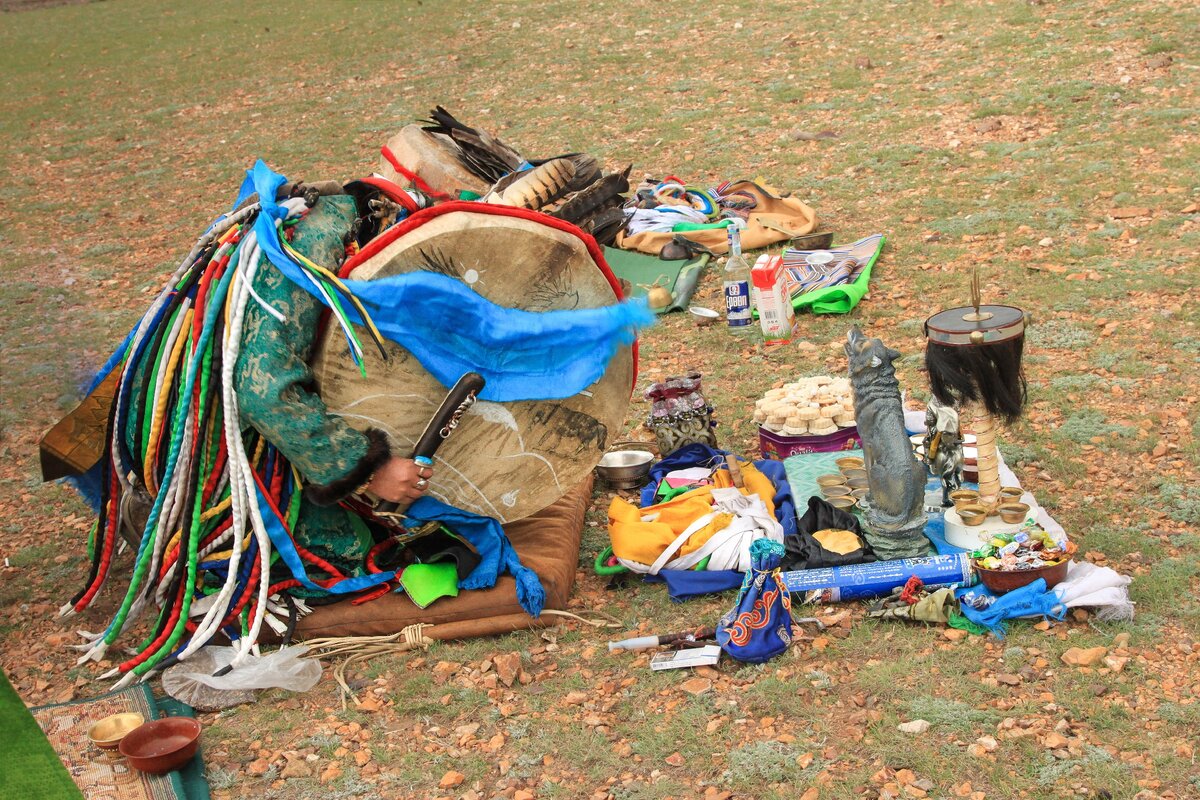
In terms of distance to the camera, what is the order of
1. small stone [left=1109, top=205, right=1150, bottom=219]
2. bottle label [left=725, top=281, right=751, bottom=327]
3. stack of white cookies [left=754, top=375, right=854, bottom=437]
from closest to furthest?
stack of white cookies [left=754, top=375, right=854, bottom=437], bottle label [left=725, top=281, right=751, bottom=327], small stone [left=1109, top=205, right=1150, bottom=219]

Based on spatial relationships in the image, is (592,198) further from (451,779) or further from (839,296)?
(451,779)

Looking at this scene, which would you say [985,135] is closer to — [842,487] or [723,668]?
[842,487]

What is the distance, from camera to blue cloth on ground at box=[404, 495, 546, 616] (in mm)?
4023

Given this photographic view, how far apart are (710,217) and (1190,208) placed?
2885 mm

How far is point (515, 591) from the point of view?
13.4ft

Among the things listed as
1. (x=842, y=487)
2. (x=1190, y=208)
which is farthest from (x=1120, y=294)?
(x=842, y=487)

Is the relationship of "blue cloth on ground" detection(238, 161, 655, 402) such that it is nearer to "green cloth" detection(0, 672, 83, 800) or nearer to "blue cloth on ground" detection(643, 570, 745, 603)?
"blue cloth on ground" detection(643, 570, 745, 603)

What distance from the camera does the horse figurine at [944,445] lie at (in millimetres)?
4238

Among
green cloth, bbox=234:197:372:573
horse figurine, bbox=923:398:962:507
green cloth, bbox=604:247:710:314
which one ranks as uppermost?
green cloth, bbox=234:197:372:573

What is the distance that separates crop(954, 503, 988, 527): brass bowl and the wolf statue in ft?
0.50

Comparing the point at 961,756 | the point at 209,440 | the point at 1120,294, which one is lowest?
the point at 961,756

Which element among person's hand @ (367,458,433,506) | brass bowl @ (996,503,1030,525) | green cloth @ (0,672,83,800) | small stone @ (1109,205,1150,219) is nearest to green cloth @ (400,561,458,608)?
person's hand @ (367,458,433,506)

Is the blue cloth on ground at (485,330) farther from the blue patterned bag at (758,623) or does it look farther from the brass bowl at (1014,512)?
the brass bowl at (1014,512)

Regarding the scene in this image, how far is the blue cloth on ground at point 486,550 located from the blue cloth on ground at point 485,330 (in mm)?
465
